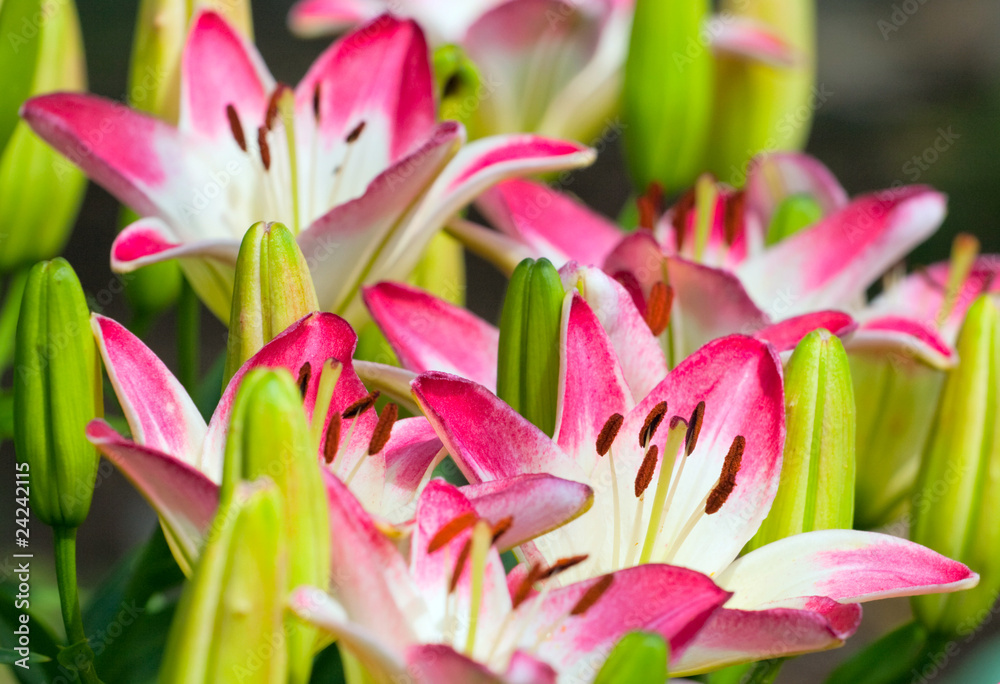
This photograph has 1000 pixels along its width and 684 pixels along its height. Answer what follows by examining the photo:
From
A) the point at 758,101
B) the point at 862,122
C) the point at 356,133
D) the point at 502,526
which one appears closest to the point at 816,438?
the point at 502,526

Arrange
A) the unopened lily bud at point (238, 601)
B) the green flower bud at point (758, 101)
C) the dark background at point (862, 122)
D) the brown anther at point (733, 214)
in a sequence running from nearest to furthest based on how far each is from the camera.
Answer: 1. the unopened lily bud at point (238, 601)
2. the brown anther at point (733, 214)
3. the green flower bud at point (758, 101)
4. the dark background at point (862, 122)

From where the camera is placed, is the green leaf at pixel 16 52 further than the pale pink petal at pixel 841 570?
Yes

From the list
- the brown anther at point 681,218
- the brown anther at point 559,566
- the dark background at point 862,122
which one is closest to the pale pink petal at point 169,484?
the brown anther at point 559,566

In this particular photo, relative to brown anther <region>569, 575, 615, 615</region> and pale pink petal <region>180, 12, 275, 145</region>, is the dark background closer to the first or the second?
pale pink petal <region>180, 12, 275, 145</region>

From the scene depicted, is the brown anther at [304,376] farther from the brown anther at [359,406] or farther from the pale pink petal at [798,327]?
the pale pink petal at [798,327]

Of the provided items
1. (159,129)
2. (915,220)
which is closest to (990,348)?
(915,220)

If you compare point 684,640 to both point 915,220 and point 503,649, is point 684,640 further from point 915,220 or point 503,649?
point 915,220
